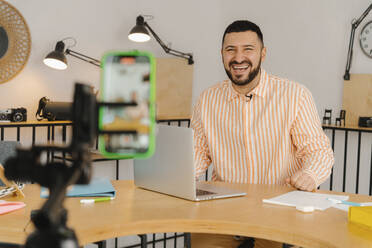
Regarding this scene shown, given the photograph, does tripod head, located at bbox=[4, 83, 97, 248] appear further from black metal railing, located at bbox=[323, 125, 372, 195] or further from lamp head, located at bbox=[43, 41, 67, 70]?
black metal railing, located at bbox=[323, 125, 372, 195]

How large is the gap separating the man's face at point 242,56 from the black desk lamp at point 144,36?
1917 millimetres

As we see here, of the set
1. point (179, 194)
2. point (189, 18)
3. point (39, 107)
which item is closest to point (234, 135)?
point (179, 194)

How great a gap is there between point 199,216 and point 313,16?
11.6ft

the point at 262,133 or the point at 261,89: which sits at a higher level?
the point at 261,89

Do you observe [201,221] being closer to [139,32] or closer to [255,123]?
[255,123]

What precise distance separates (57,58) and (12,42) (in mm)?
547

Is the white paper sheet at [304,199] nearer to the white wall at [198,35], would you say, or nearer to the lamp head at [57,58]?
the lamp head at [57,58]

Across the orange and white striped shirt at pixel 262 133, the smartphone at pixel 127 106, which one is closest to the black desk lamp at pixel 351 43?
the orange and white striped shirt at pixel 262 133

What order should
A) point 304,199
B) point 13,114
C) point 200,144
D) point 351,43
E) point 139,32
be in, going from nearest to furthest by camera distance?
point 304,199 < point 200,144 < point 13,114 < point 139,32 < point 351,43

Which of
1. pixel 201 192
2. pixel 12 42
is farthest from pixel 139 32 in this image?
pixel 201 192

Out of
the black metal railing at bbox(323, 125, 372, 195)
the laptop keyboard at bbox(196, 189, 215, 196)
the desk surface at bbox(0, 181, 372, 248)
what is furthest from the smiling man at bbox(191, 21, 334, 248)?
the black metal railing at bbox(323, 125, 372, 195)

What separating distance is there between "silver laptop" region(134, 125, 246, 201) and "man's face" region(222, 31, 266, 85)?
63 centimetres

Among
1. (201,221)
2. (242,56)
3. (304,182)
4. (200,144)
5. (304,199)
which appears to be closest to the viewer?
(201,221)

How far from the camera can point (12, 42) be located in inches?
150
